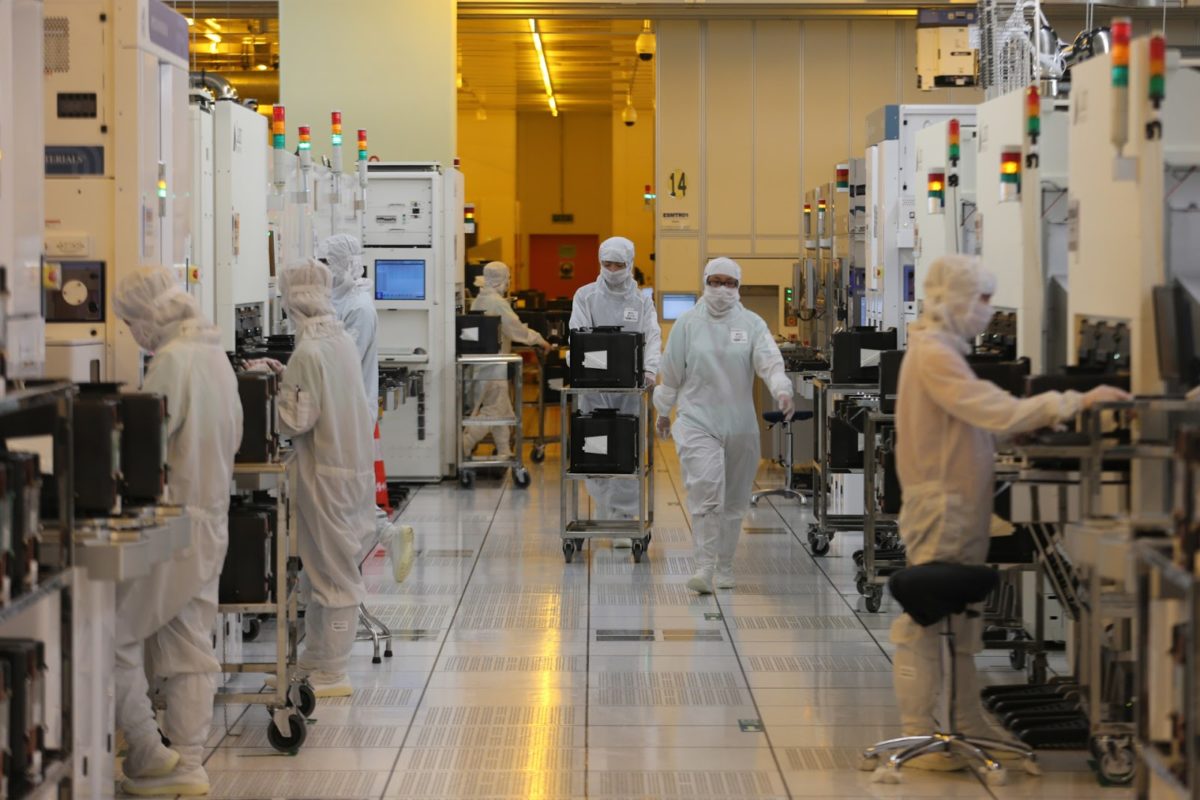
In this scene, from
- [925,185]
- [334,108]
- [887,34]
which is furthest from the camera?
[887,34]

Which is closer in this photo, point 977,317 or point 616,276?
point 977,317

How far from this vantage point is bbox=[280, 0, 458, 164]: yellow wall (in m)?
11.9

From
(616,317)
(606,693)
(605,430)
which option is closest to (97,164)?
(606,693)

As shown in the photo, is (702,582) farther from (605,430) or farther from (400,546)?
(400,546)

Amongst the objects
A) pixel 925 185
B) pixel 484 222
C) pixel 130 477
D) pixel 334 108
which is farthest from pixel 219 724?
pixel 484 222

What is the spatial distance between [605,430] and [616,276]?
1.13 meters

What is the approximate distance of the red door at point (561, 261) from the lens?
26359mm

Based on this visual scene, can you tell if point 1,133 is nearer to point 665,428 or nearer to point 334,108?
point 665,428

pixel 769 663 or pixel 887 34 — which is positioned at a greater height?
pixel 887 34

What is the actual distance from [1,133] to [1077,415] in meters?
2.90

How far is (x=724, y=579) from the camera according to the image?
748 centimetres

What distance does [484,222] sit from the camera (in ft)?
79.3

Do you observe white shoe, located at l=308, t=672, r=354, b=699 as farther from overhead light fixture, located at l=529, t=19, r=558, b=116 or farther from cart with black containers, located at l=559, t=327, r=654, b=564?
overhead light fixture, located at l=529, t=19, r=558, b=116

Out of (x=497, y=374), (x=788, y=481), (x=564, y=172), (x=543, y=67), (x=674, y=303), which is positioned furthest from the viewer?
(x=564, y=172)
